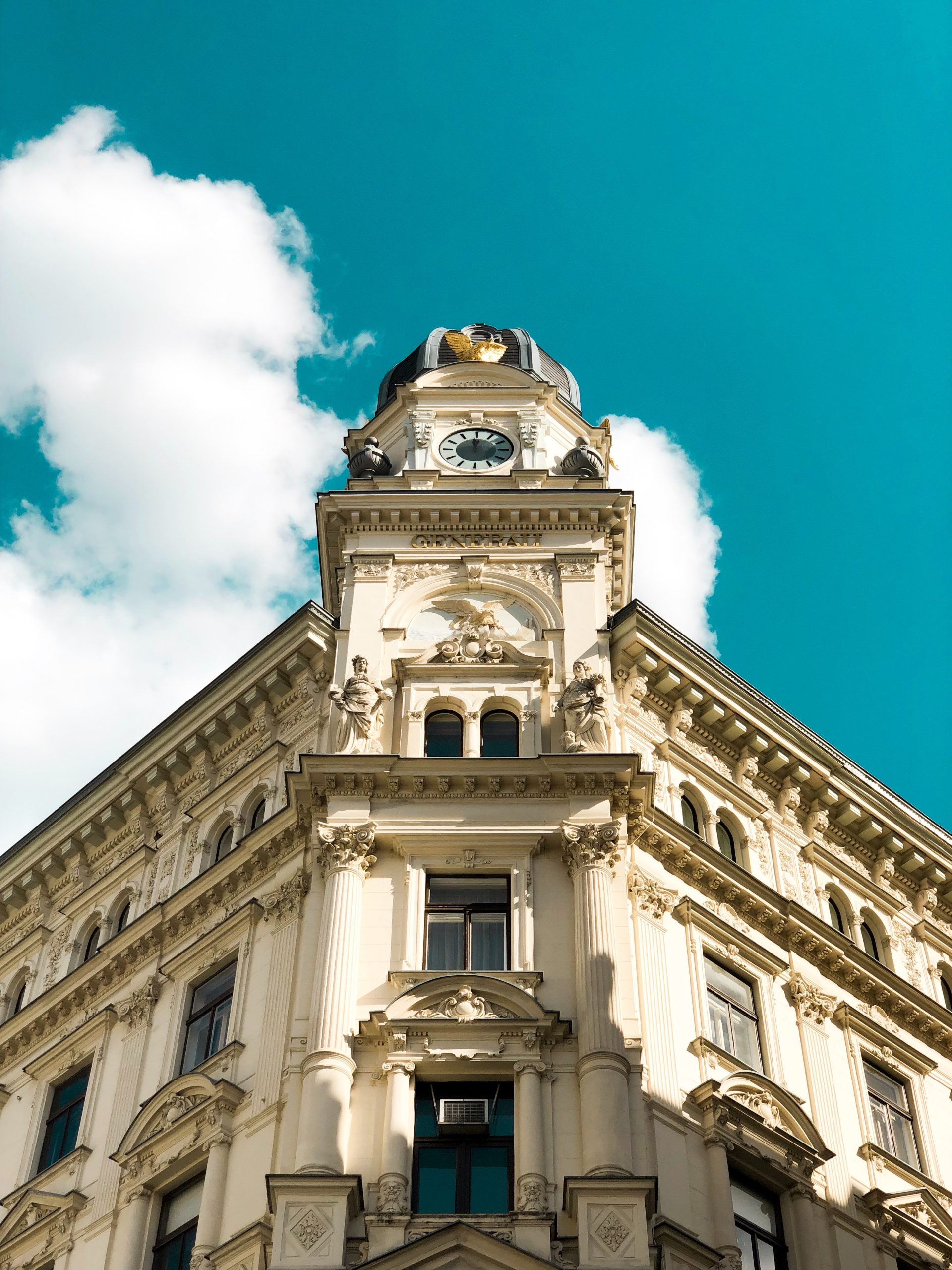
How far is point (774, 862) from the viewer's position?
138ft

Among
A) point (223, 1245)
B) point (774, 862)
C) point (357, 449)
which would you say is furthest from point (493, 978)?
point (357, 449)

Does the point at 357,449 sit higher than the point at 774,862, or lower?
higher

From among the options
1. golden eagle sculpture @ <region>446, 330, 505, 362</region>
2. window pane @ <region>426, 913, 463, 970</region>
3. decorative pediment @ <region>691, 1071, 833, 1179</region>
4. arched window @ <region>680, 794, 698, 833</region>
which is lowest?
decorative pediment @ <region>691, 1071, 833, 1179</region>

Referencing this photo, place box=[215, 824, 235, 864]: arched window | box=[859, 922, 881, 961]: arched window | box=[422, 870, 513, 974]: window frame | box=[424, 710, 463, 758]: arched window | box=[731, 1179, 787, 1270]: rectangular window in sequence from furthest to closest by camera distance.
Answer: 1. box=[859, 922, 881, 961]: arched window
2. box=[215, 824, 235, 864]: arched window
3. box=[424, 710, 463, 758]: arched window
4. box=[422, 870, 513, 974]: window frame
5. box=[731, 1179, 787, 1270]: rectangular window

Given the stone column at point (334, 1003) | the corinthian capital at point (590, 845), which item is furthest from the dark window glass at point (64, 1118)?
the corinthian capital at point (590, 845)

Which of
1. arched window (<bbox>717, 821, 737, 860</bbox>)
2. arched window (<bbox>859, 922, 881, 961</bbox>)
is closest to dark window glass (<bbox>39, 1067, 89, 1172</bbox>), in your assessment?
arched window (<bbox>717, 821, 737, 860</bbox>)

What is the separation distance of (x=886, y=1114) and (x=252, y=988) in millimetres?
14056

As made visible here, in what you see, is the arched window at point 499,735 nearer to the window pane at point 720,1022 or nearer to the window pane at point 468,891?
the window pane at point 468,891

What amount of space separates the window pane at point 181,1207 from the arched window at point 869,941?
17.9 metres

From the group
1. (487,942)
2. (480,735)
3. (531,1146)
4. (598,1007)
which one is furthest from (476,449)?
(531,1146)

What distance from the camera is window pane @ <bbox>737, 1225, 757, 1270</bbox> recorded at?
104 ft

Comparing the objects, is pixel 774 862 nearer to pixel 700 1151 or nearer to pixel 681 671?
pixel 681 671

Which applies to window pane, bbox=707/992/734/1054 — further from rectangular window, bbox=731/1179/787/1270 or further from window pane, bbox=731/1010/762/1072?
rectangular window, bbox=731/1179/787/1270

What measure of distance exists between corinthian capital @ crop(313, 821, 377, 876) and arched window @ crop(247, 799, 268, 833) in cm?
467
